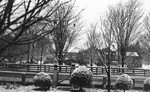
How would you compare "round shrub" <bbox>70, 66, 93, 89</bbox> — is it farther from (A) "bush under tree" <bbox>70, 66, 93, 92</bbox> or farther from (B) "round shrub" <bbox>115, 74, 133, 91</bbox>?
(B) "round shrub" <bbox>115, 74, 133, 91</bbox>

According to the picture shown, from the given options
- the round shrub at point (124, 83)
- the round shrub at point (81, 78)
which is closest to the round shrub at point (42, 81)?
the round shrub at point (81, 78)

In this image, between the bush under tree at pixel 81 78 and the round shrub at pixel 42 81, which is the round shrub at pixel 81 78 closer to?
the bush under tree at pixel 81 78

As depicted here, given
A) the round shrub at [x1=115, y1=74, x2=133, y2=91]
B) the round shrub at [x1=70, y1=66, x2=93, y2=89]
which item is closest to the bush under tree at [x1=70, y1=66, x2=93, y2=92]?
the round shrub at [x1=70, y1=66, x2=93, y2=89]

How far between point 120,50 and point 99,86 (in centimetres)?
529

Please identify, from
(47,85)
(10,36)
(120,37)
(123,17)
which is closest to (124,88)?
(47,85)

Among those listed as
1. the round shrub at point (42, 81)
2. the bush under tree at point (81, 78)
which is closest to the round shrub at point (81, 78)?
the bush under tree at point (81, 78)

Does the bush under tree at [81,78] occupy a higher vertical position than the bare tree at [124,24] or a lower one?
lower

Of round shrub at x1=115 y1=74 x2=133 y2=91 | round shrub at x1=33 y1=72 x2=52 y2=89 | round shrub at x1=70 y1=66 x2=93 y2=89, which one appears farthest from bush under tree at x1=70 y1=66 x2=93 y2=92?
round shrub at x1=115 y1=74 x2=133 y2=91

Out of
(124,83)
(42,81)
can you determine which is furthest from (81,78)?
(124,83)

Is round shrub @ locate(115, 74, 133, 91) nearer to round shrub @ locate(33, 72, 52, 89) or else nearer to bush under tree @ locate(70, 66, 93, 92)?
bush under tree @ locate(70, 66, 93, 92)

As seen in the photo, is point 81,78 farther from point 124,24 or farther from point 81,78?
point 124,24

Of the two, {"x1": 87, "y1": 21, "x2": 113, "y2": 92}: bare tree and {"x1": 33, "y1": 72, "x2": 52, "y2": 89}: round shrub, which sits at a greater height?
{"x1": 87, "y1": 21, "x2": 113, "y2": 92}: bare tree

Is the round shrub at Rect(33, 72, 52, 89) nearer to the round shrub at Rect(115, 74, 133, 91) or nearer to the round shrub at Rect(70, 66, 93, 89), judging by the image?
the round shrub at Rect(70, 66, 93, 89)

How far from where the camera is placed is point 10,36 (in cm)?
287
